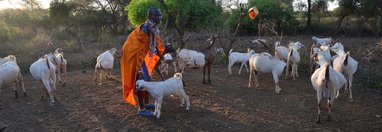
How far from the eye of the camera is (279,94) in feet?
31.7

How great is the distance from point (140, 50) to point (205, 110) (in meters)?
A: 1.94

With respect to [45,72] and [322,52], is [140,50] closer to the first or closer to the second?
[45,72]

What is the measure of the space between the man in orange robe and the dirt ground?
0.68m

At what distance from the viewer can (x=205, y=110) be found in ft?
27.1

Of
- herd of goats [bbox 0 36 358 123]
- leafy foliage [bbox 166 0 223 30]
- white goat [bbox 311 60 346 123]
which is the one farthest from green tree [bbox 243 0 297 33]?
white goat [bbox 311 60 346 123]

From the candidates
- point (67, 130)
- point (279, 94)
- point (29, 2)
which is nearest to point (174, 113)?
point (67, 130)

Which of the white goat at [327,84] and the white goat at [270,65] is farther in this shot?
the white goat at [270,65]

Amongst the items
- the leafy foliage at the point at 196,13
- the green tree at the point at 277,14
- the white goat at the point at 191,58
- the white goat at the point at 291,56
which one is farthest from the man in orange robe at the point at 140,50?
the green tree at the point at 277,14

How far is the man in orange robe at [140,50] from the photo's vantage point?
7332 millimetres

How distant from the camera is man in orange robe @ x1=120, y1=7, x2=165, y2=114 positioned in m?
7.33

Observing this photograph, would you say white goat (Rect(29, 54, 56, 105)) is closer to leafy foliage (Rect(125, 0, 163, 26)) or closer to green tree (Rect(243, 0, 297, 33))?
leafy foliage (Rect(125, 0, 163, 26))

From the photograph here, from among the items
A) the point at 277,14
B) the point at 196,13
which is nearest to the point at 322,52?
the point at 196,13

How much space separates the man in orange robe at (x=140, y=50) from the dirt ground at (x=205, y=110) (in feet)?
2.23

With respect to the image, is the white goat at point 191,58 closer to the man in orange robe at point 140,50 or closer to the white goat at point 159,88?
the white goat at point 159,88
